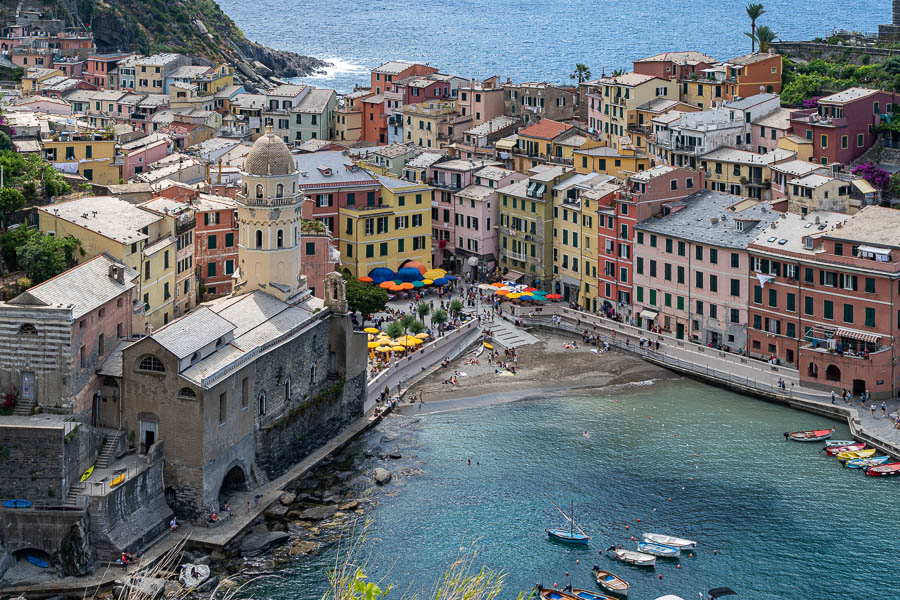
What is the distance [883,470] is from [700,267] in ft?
84.5

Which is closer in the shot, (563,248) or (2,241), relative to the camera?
(2,241)

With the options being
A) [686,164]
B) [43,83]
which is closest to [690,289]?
[686,164]

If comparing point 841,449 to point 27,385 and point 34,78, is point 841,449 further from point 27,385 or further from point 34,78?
point 34,78

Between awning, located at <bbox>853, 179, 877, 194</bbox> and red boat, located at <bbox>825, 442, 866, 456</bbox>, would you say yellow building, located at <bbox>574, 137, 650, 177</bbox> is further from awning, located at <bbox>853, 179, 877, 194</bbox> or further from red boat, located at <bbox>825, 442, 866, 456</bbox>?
red boat, located at <bbox>825, 442, 866, 456</bbox>

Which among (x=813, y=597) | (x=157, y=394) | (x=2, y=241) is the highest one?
(x=2, y=241)

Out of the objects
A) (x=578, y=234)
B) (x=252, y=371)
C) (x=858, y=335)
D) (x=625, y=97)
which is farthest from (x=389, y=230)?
(x=252, y=371)

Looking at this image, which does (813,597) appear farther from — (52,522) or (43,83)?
(43,83)

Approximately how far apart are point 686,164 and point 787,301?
83.7 feet

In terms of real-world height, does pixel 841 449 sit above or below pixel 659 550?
above

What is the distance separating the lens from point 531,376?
10456 centimetres

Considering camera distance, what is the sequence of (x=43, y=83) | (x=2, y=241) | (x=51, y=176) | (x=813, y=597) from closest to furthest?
(x=813, y=597) → (x=2, y=241) → (x=51, y=176) → (x=43, y=83)

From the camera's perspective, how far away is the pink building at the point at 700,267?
106 meters

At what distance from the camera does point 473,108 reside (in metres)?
155

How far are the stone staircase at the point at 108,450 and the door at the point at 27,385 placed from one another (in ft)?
15.0
